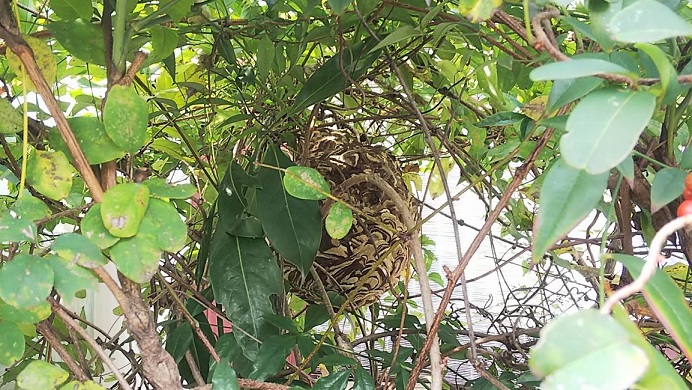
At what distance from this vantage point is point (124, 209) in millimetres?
229

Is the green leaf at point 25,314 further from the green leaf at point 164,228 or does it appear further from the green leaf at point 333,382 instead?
the green leaf at point 333,382

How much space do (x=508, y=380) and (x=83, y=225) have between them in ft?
1.07

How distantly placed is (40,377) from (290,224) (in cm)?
27

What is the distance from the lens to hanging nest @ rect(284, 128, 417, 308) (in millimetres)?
613

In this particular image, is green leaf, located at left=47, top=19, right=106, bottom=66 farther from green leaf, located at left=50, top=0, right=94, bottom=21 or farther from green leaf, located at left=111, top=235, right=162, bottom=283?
green leaf, located at left=111, top=235, right=162, bottom=283

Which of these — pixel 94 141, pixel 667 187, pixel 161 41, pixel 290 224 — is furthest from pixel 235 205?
pixel 667 187

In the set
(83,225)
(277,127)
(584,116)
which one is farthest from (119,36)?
(277,127)

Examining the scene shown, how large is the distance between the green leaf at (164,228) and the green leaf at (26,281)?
0.04m

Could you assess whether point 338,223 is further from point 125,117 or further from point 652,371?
point 652,371

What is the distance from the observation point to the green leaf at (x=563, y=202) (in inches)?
6.4

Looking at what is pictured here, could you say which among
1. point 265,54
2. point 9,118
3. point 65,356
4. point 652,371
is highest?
point 265,54

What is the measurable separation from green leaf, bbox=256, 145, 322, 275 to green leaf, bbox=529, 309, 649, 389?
38 centimetres

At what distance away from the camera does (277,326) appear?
0.45 meters

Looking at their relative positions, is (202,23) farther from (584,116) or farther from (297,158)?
(584,116)
